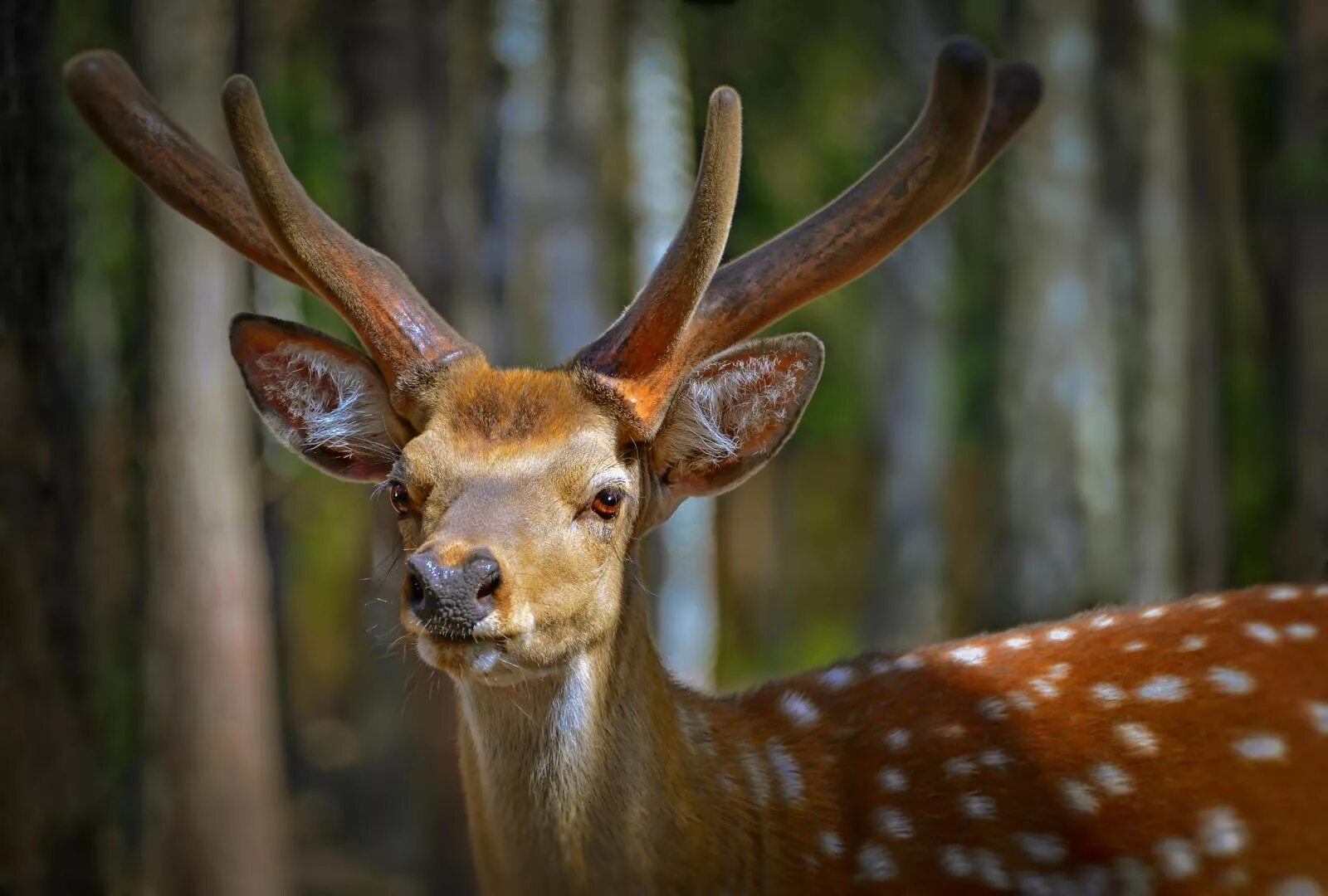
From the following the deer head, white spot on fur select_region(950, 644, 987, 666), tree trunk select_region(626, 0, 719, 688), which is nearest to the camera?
the deer head

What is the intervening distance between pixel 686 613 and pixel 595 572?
552cm

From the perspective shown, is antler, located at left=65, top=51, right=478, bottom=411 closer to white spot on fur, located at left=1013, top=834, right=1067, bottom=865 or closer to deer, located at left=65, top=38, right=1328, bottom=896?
deer, located at left=65, top=38, right=1328, bottom=896

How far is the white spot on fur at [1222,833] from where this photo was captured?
3.91m

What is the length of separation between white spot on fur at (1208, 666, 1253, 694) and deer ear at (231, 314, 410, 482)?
2199 mm

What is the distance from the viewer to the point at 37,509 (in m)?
5.12

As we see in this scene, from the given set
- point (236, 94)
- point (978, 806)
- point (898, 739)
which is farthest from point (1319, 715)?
point (236, 94)

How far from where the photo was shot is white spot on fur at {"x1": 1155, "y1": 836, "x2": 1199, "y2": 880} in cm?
391

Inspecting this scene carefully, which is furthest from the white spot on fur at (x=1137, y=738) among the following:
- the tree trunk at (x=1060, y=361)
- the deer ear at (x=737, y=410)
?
the tree trunk at (x=1060, y=361)

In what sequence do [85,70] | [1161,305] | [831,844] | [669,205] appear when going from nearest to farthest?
[831,844] → [85,70] → [669,205] → [1161,305]

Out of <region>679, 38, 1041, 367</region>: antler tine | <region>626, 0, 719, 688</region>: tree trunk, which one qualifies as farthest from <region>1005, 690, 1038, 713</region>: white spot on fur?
<region>626, 0, 719, 688</region>: tree trunk

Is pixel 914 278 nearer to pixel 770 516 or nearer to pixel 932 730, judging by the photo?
pixel 932 730

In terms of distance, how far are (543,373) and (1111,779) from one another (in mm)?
1745

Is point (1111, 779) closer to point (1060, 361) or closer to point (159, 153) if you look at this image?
point (159, 153)

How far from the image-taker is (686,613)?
9258mm
